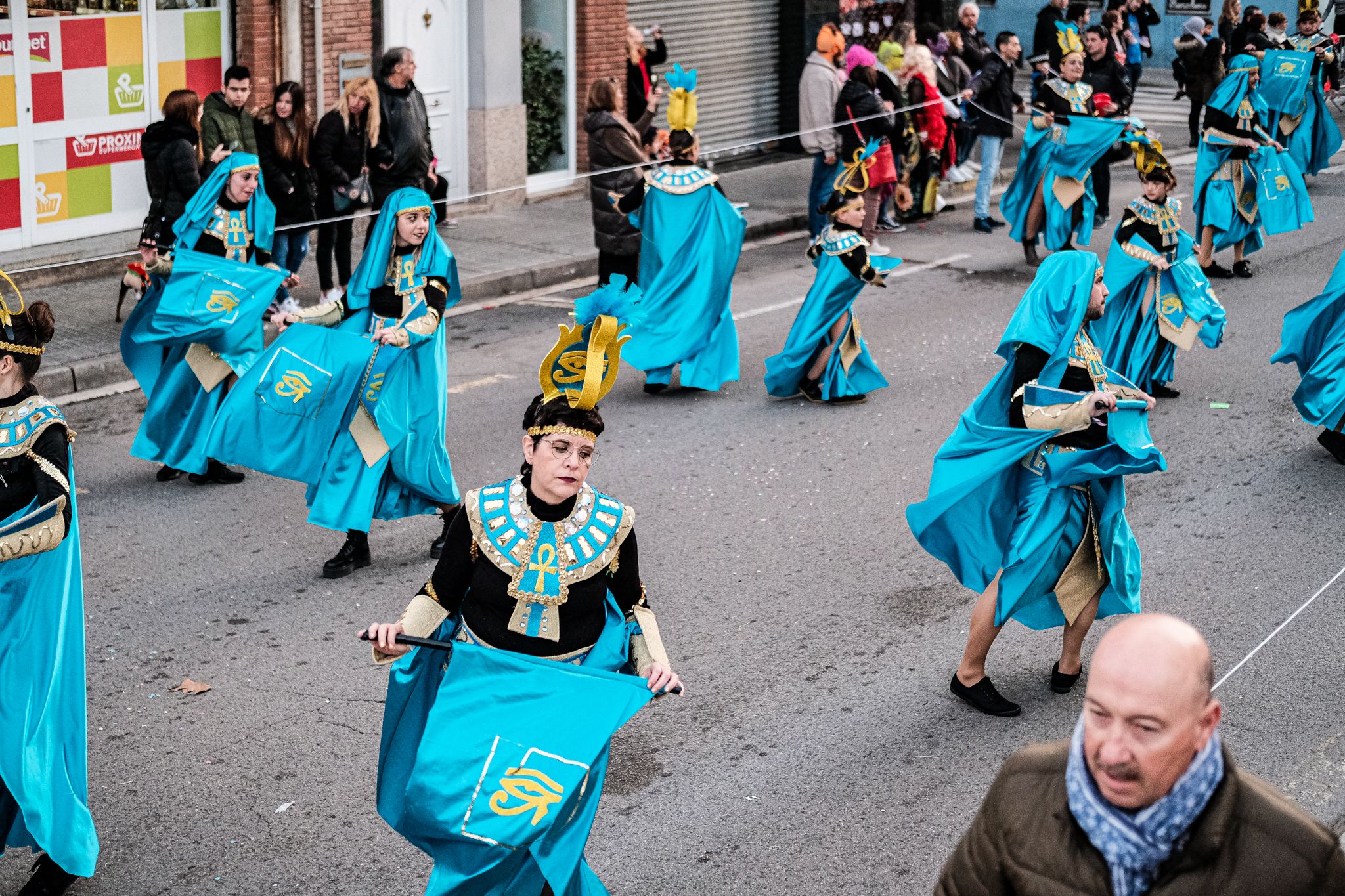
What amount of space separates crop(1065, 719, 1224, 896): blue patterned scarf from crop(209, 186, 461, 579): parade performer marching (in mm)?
5361

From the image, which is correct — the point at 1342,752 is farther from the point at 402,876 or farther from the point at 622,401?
the point at 622,401

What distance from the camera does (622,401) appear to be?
10781 mm

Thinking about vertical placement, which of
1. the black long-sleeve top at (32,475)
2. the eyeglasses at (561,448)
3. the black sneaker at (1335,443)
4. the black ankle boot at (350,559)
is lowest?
the black ankle boot at (350,559)

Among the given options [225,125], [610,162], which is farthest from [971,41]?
[225,125]

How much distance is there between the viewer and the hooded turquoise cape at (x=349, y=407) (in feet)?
25.1

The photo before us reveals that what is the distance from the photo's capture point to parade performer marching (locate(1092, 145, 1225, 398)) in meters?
10.0

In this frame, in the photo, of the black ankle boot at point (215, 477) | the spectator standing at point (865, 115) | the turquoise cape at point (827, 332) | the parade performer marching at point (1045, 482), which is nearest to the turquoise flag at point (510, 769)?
the parade performer marching at point (1045, 482)

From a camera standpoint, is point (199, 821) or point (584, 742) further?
point (199, 821)

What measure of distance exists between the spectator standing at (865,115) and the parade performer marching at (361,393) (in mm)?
7200

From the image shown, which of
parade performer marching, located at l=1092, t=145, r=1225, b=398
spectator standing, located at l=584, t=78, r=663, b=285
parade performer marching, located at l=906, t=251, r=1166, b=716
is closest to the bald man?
parade performer marching, located at l=906, t=251, r=1166, b=716

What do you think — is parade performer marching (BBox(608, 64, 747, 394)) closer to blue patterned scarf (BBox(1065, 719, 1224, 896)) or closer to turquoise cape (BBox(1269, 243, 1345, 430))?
turquoise cape (BBox(1269, 243, 1345, 430))

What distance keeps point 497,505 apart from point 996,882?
2075 millimetres

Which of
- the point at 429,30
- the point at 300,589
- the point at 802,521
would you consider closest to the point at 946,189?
the point at 429,30

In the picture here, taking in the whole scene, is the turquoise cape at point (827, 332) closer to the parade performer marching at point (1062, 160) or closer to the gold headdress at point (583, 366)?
the parade performer marching at point (1062, 160)
